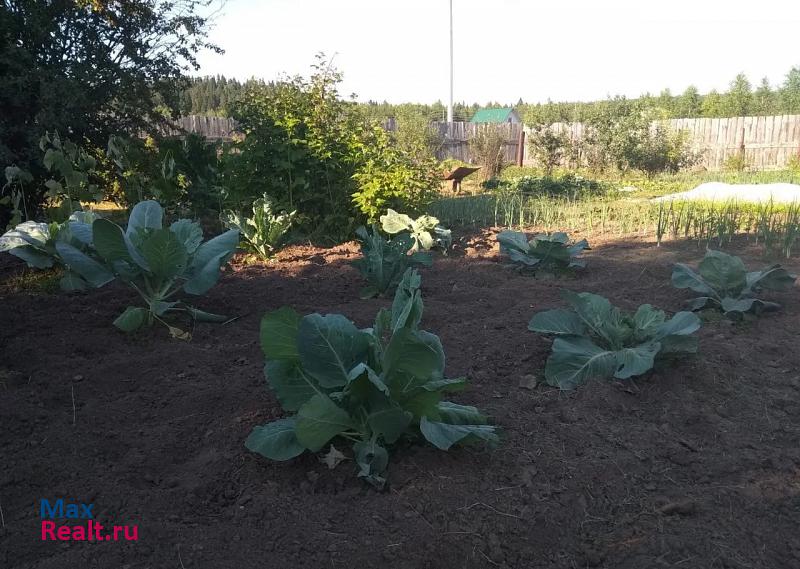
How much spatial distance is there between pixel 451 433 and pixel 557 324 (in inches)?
48.4

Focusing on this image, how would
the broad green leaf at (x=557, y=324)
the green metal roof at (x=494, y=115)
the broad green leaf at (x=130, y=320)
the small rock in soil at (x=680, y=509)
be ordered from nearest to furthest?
1. the small rock in soil at (x=680, y=509)
2. the broad green leaf at (x=557, y=324)
3. the broad green leaf at (x=130, y=320)
4. the green metal roof at (x=494, y=115)

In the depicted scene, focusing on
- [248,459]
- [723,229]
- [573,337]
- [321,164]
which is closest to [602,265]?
[723,229]

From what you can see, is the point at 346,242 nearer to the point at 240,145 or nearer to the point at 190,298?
the point at 240,145

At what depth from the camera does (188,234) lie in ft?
12.1

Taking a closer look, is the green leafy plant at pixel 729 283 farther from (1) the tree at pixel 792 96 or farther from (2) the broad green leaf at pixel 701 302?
(1) the tree at pixel 792 96

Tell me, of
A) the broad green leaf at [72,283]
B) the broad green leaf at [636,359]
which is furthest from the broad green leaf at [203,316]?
the broad green leaf at [636,359]

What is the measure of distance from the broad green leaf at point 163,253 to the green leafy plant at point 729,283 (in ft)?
9.95

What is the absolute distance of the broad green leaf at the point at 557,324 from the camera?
10.0 ft

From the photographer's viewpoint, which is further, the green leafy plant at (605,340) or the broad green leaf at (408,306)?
the green leafy plant at (605,340)

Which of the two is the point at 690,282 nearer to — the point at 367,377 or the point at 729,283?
the point at 729,283

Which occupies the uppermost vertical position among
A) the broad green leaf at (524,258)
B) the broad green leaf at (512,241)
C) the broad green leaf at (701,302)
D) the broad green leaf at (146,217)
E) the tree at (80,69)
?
the tree at (80,69)

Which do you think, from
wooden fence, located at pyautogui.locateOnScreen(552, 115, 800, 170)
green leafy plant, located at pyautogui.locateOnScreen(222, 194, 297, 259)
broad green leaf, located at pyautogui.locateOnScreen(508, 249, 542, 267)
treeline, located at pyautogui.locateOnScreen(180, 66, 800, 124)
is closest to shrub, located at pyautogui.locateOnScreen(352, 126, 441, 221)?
green leafy plant, located at pyautogui.locateOnScreen(222, 194, 297, 259)

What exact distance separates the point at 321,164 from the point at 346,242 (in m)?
0.92

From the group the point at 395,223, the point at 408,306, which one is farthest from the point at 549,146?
the point at 408,306
